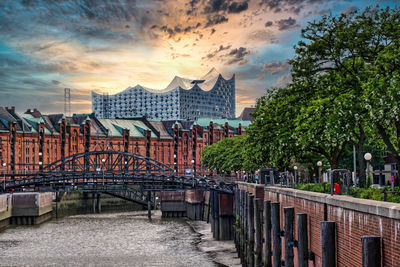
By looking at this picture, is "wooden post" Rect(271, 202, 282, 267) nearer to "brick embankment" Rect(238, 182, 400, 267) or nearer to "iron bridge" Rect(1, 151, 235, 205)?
"brick embankment" Rect(238, 182, 400, 267)

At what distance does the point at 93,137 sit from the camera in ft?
483

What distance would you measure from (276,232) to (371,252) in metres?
11.4

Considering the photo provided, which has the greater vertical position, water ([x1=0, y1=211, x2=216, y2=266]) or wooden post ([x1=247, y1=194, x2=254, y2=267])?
wooden post ([x1=247, y1=194, x2=254, y2=267])

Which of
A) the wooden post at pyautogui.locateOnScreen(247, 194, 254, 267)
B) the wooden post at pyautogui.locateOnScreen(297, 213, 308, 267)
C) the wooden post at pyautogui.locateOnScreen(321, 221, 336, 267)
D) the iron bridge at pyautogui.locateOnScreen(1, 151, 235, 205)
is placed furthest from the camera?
the iron bridge at pyautogui.locateOnScreen(1, 151, 235, 205)

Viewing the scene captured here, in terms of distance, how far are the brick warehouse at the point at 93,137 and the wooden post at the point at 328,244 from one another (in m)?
95.5

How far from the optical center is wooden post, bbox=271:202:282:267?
24.7m

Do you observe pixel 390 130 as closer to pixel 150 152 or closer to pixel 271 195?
pixel 271 195

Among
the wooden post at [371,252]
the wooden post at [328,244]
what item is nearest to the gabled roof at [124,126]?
the wooden post at [328,244]

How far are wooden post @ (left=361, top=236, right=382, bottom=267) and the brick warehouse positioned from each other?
98.6 meters

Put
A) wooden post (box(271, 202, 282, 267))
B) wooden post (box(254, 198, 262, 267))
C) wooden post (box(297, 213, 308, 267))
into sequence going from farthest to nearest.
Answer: wooden post (box(254, 198, 262, 267)) → wooden post (box(271, 202, 282, 267)) → wooden post (box(297, 213, 308, 267))

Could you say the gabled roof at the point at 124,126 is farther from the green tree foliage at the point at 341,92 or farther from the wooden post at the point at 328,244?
the wooden post at the point at 328,244

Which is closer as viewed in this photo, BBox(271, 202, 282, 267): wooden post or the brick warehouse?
BBox(271, 202, 282, 267): wooden post

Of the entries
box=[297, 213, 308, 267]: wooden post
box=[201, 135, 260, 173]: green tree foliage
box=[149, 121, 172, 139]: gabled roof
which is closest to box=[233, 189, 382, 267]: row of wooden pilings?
box=[297, 213, 308, 267]: wooden post

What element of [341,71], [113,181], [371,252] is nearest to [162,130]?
[113,181]
